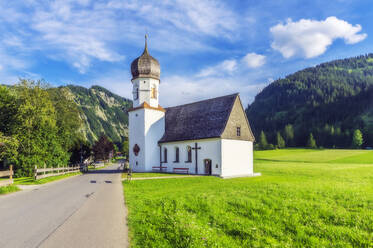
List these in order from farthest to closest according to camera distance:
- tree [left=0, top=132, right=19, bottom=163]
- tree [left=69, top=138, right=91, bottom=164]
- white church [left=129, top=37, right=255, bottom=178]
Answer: tree [left=69, top=138, right=91, bottom=164], white church [left=129, top=37, right=255, bottom=178], tree [left=0, top=132, right=19, bottom=163]

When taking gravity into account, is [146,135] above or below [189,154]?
above

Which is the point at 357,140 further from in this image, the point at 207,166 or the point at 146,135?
the point at 146,135

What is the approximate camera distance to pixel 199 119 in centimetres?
3191

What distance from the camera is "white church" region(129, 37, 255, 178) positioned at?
28219 mm

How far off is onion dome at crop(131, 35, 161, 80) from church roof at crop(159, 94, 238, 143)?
20.6ft

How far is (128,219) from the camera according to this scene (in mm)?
8562

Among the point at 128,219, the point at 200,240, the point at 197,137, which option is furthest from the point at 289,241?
the point at 197,137

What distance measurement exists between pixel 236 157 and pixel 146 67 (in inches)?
714

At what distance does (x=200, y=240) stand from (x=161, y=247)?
98cm

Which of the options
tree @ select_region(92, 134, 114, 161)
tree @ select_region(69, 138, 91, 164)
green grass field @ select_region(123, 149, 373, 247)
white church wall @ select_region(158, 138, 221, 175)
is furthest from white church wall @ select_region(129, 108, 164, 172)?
tree @ select_region(92, 134, 114, 161)

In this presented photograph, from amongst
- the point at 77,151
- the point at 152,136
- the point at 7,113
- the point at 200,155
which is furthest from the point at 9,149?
the point at 77,151

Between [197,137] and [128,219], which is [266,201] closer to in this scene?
[128,219]

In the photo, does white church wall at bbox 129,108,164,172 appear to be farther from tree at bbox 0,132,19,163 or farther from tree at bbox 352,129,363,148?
tree at bbox 352,129,363,148

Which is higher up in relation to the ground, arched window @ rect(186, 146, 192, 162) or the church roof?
the church roof
